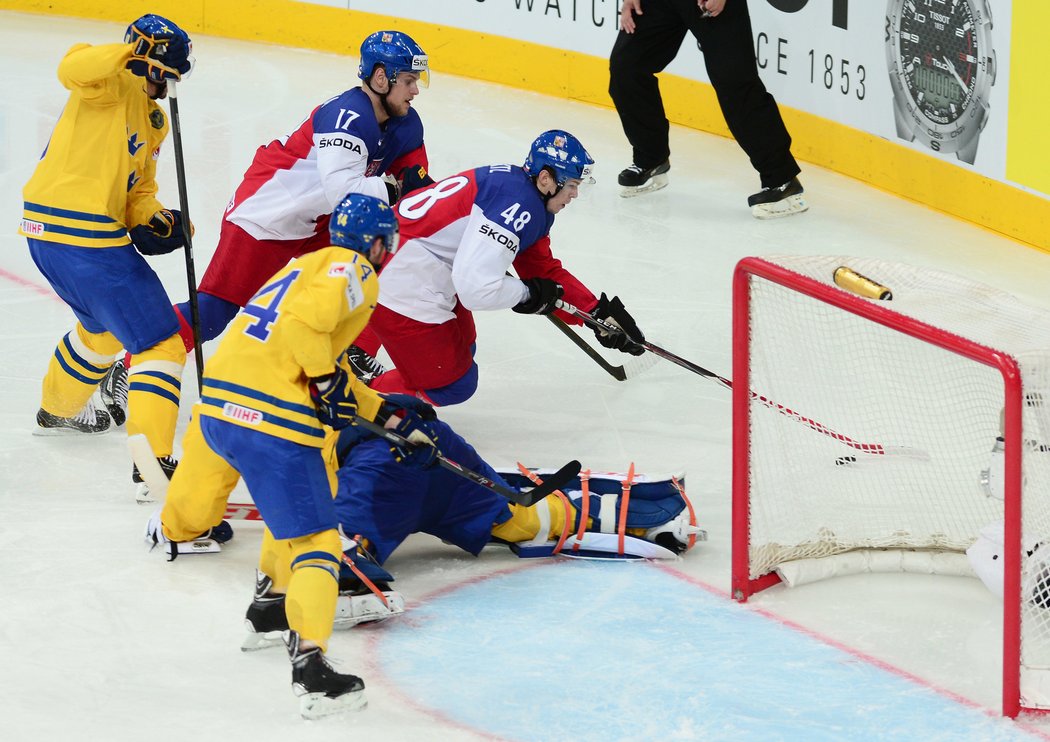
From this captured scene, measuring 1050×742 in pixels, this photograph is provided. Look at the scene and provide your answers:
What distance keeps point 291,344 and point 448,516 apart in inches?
28.6

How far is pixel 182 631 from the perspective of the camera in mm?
3588

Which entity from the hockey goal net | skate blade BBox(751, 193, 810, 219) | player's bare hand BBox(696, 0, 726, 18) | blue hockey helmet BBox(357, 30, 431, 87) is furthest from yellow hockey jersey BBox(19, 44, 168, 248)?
skate blade BBox(751, 193, 810, 219)

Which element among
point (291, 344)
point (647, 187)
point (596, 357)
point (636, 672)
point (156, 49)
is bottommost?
point (647, 187)

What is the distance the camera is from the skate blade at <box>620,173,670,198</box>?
6902mm

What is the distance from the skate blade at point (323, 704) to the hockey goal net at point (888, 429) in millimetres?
986

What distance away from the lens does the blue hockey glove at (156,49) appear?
4094mm

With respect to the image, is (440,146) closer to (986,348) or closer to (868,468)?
(868,468)

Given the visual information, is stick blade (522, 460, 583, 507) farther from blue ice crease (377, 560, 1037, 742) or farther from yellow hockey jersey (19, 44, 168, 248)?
yellow hockey jersey (19, 44, 168, 248)

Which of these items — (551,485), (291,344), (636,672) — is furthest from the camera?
(551,485)

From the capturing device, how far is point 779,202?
6555mm

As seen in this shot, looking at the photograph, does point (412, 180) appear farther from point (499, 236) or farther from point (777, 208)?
point (777, 208)

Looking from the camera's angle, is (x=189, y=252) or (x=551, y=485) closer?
(x=551, y=485)

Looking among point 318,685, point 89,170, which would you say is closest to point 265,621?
point 318,685

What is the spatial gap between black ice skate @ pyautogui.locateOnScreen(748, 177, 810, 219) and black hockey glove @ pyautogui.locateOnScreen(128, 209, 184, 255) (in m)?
2.83
